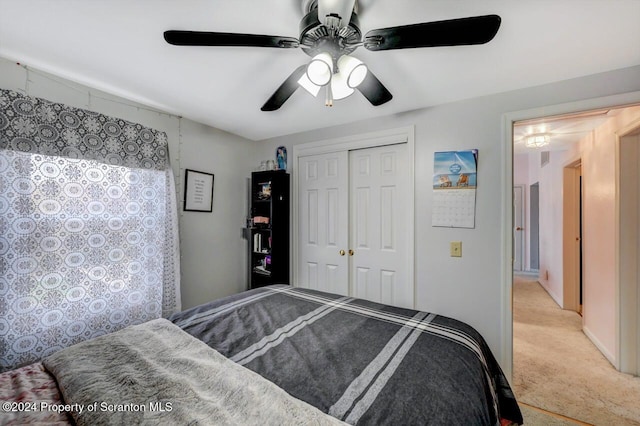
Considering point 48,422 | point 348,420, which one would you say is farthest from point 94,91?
point 348,420

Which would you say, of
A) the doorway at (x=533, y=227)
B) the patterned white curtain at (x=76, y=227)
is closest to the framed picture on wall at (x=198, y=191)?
the patterned white curtain at (x=76, y=227)

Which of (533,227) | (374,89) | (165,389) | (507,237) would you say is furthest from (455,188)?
(533,227)

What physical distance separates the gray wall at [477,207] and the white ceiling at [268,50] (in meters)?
0.10

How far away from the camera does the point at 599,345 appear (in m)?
2.49

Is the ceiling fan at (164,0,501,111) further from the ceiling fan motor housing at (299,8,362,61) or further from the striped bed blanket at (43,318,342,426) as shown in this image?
the striped bed blanket at (43,318,342,426)

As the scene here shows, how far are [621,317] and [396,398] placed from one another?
271 cm

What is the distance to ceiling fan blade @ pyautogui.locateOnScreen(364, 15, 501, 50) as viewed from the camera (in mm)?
965

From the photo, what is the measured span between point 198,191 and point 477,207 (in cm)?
269

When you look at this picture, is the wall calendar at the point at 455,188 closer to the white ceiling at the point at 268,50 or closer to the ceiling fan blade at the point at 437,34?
the white ceiling at the point at 268,50

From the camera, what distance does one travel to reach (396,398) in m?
0.83

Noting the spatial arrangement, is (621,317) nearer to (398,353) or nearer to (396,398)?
(398,353)

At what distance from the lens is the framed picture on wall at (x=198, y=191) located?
2.59 meters

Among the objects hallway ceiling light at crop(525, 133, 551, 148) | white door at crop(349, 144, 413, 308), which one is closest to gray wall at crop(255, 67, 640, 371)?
white door at crop(349, 144, 413, 308)

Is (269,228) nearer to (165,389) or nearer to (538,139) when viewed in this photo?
(165,389)
